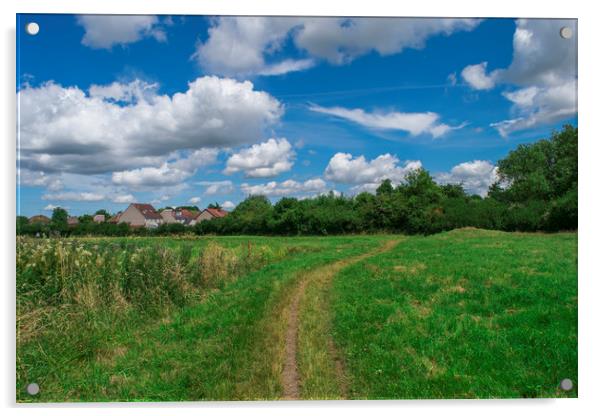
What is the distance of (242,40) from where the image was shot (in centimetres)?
441

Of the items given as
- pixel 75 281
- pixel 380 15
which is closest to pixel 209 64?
pixel 380 15

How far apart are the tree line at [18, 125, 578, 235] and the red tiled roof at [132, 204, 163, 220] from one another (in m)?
0.33

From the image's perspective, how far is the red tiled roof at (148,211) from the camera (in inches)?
188

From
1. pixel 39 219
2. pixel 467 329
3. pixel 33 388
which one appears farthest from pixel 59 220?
pixel 467 329

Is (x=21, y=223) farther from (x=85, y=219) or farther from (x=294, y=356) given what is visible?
(x=294, y=356)

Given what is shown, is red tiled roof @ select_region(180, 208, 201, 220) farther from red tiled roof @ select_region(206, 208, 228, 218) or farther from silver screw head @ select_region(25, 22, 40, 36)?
silver screw head @ select_region(25, 22, 40, 36)

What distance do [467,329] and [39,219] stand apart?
4.99 meters

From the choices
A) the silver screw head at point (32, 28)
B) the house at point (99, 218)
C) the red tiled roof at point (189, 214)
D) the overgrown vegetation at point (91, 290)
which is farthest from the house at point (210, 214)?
the silver screw head at point (32, 28)

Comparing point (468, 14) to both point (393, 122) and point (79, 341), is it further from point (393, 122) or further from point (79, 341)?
point (79, 341)

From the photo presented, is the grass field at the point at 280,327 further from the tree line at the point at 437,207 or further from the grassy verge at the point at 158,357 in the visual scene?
the tree line at the point at 437,207

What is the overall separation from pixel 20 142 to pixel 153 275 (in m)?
3.07

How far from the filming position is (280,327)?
5.04 metres

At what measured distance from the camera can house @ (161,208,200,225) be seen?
5023 millimetres

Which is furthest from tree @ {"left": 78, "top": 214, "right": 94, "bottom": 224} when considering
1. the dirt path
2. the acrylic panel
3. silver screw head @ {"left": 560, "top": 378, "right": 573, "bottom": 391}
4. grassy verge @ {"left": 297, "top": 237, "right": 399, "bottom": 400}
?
silver screw head @ {"left": 560, "top": 378, "right": 573, "bottom": 391}
